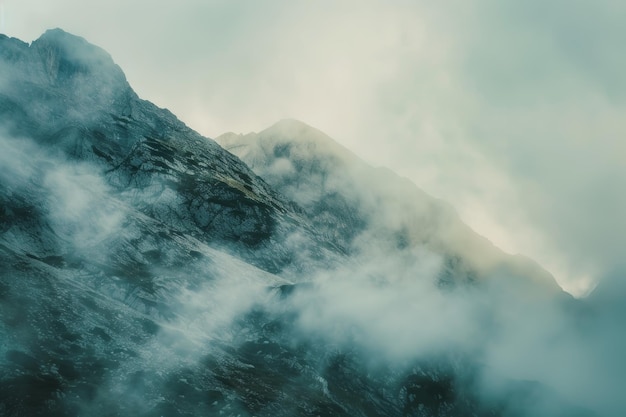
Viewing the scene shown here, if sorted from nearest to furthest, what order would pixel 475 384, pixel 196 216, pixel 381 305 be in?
pixel 475 384 < pixel 381 305 < pixel 196 216

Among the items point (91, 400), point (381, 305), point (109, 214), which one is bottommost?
point (91, 400)

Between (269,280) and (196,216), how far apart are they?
36669 mm

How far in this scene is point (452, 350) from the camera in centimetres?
13562

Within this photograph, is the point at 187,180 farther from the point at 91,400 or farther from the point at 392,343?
the point at 91,400

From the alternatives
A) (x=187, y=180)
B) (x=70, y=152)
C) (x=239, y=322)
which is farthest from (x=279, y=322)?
(x=70, y=152)

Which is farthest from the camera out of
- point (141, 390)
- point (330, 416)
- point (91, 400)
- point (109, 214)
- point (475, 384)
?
point (475, 384)

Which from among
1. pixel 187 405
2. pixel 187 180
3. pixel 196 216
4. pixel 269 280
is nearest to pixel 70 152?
pixel 187 180

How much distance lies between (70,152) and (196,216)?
4996 centimetres

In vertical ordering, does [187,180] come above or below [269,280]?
above

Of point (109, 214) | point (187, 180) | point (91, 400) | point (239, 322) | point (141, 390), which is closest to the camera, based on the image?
point (91, 400)

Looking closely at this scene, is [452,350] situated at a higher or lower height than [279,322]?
higher

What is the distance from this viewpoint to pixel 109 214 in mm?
122312

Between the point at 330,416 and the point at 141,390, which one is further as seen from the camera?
the point at 330,416

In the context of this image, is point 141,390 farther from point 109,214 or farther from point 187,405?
point 109,214
